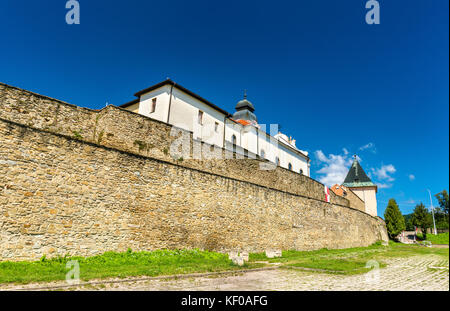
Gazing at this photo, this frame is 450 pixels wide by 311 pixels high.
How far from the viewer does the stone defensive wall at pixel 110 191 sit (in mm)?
8836

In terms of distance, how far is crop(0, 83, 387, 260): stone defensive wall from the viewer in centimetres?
884

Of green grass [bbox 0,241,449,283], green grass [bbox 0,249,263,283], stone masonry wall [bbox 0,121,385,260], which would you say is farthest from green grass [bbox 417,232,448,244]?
green grass [bbox 0,249,263,283]

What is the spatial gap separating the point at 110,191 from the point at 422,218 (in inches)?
2198

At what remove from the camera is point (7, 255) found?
812cm

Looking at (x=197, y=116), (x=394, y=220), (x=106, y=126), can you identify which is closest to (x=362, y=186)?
(x=394, y=220)

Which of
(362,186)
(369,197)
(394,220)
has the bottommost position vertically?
(394,220)

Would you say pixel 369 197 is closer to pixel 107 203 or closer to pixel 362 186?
pixel 362 186

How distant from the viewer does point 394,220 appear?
44.3m

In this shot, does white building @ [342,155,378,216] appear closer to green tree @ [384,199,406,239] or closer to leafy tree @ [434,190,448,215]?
green tree @ [384,199,406,239]

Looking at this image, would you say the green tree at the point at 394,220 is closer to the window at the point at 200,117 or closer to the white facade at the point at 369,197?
the white facade at the point at 369,197

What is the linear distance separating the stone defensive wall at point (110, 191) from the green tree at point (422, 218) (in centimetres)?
4288
